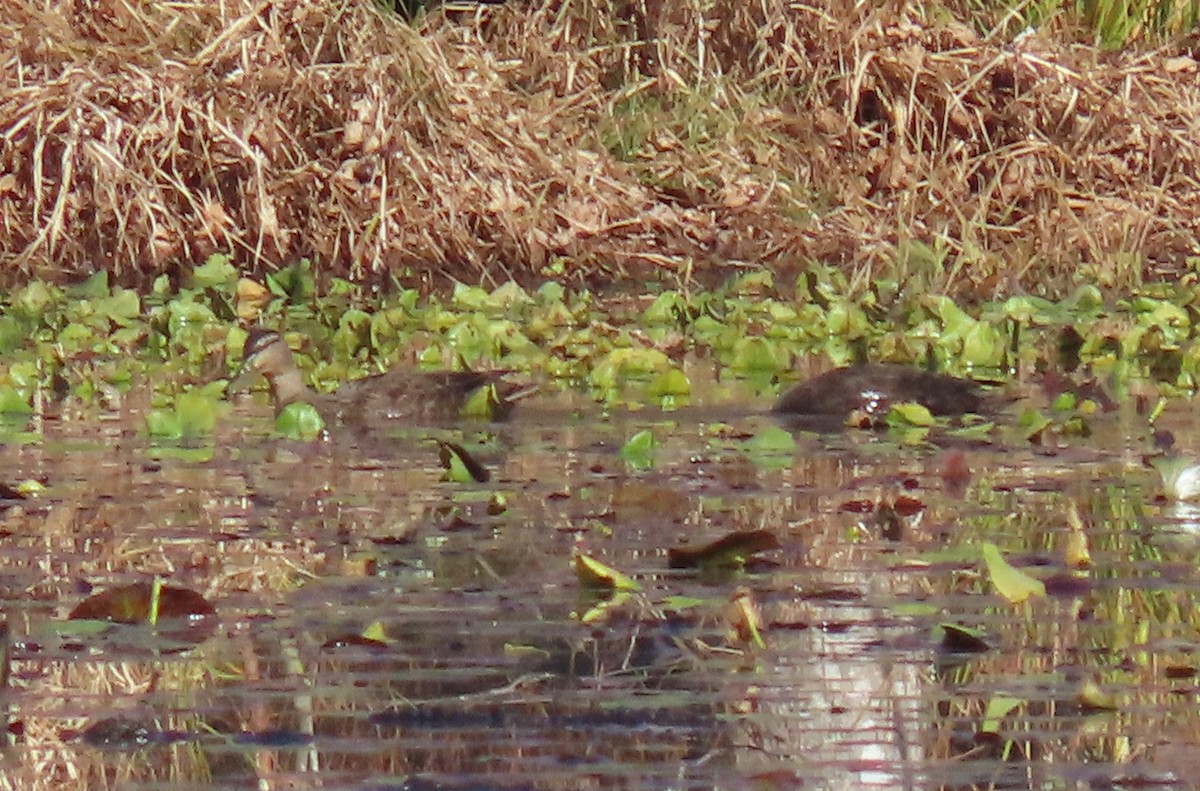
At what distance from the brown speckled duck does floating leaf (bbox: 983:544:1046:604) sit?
2.42m

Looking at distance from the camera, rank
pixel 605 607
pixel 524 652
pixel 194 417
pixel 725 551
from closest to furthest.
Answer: pixel 524 652
pixel 605 607
pixel 725 551
pixel 194 417

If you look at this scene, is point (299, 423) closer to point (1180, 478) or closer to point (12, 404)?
point (12, 404)

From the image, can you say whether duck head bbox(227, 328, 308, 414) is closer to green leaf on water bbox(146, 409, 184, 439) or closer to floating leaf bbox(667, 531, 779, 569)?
green leaf on water bbox(146, 409, 184, 439)

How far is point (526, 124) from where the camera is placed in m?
11.7

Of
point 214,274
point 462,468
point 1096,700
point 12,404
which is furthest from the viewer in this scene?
→ point 214,274

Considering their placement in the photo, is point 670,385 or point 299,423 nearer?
point 299,423

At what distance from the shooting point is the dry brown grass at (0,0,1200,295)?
1081 centimetres

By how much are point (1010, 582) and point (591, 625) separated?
0.69 meters

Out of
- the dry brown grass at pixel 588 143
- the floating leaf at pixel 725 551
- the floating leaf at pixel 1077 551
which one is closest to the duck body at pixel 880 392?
the floating leaf at pixel 1077 551

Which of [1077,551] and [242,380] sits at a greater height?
[242,380]

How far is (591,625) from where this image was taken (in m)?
4.00

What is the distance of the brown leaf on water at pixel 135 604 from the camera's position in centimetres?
401

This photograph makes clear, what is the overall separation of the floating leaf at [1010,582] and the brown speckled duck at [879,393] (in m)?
2.42

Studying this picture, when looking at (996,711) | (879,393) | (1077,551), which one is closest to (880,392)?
(879,393)
